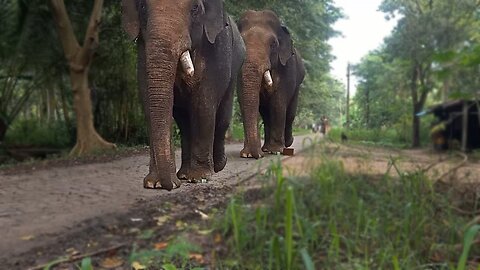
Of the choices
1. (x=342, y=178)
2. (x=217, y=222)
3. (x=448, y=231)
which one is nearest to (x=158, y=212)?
(x=217, y=222)

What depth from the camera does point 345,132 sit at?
777 mm

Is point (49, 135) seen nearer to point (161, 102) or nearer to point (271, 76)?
point (271, 76)

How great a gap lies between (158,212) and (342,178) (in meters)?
0.39

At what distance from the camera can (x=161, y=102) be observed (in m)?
0.50

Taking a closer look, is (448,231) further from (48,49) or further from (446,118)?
(48,49)

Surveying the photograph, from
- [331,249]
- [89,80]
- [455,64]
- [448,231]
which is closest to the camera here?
[455,64]

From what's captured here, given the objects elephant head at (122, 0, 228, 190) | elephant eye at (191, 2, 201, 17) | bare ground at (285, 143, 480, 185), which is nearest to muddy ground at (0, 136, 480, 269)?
bare ground at (285, 143, 480, 185)

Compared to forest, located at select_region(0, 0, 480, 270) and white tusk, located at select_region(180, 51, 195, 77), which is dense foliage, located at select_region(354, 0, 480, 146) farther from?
white tusk, located at select_region(180, 51, 195, 77)

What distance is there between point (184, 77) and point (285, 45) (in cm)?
39

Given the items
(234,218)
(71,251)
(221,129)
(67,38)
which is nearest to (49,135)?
(67,38)

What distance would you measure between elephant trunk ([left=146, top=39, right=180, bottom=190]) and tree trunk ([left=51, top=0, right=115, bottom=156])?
444mm

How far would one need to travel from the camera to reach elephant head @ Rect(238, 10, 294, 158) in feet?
2.31

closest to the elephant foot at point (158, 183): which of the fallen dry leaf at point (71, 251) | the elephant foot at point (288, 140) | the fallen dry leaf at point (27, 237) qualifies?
the elephant foot at point (288, 140)

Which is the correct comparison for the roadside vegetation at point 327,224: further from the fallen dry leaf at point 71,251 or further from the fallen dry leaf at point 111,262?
the fallen dry leaf at point 71,251
